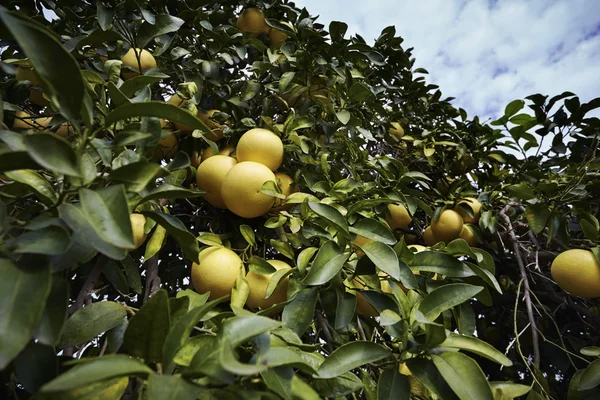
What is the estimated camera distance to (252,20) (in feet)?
5.95

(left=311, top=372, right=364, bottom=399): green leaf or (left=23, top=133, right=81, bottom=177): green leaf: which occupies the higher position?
(left=23, top=133, right=81, bottom=177): green leaf

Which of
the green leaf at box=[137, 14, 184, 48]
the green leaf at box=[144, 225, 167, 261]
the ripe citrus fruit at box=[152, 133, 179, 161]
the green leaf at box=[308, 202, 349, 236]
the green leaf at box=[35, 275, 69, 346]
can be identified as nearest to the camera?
the green leaf at box=[35, 275, 69, 346]

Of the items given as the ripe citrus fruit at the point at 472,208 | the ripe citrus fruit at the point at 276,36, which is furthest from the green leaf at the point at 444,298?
the ripe citrus fruit at the point at 276,36

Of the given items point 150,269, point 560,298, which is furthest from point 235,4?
point 560,298

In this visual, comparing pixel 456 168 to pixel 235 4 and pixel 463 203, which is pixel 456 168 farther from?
pixel 235 4

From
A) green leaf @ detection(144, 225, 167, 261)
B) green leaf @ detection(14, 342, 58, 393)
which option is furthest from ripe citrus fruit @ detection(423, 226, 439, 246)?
green leaf @ detection(14, 342, 58, 393)

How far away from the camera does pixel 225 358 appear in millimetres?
437

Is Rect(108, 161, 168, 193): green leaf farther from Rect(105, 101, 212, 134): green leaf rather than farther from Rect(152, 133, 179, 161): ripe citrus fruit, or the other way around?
Rect(152, 133, 179, 161): ripe citrus fruit

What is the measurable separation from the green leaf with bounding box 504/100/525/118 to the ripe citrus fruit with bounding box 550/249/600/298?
1.15 meters

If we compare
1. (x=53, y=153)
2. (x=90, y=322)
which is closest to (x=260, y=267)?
(x=90, y=322)

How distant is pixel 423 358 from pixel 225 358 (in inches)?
17.6

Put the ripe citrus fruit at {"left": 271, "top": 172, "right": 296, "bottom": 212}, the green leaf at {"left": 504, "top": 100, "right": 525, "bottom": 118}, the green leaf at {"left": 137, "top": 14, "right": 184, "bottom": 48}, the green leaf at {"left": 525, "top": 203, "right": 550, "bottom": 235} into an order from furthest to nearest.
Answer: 1. the green leaf at {"left": 504, "top": 100, "right": 525, "bottom": 118}
2. the green leaf at {"left": 525, "top": 203, "right": 550, "bottom": 235}
3. the ripe citrus fruit at {"left": 271, "top": 172, "right": 296, "bottom": 212}
4. the green leaf at {"left": 137, "top": 14, "right": 184, "bottom": 48}

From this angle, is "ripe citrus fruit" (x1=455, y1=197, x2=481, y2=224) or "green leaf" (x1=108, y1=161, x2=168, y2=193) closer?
"green leaf" (x1=108, y1=161, x2=168, y2=193)

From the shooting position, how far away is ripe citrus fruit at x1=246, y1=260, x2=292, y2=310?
3.41 feet
